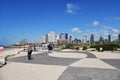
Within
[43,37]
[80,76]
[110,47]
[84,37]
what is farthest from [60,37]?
[80,76]

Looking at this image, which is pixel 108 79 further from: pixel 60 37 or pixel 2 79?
pixel 60 37

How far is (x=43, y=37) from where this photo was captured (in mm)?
105938

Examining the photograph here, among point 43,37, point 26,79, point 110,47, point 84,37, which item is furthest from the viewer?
point 84,37

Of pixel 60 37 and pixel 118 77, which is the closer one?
pixel 118 77

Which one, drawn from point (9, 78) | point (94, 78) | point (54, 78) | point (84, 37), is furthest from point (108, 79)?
point (84, 37)

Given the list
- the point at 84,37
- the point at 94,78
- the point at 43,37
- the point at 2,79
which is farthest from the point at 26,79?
the point at 84,37

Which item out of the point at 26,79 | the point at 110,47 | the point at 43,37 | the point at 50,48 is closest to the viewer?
the point at 26,79

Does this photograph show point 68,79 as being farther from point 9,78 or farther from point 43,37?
point 43,37

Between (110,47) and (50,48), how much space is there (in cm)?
1277

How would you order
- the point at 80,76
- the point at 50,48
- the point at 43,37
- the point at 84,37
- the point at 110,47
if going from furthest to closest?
the point at 84,37 → the point at 43,37 → the point at 110,47 → the point at 50,48 → the point at 80,76

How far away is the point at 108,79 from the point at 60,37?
10203 centimetres

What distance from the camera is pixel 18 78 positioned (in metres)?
10.7

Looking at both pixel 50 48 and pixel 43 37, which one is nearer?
pixel 50 48

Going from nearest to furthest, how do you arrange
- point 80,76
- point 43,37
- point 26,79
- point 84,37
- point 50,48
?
point 26,79 → point 80,76 → point 50,48 → point 43,37 → point 84,37
